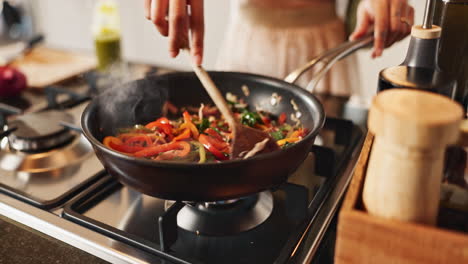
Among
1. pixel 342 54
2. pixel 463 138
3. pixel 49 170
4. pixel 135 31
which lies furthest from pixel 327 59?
pixel 135 31

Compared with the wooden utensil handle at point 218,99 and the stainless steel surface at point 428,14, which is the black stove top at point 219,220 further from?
the stainless steel surface at point 428,14

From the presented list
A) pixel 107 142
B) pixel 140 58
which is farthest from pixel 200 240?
pixel 140 58

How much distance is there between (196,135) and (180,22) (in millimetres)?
227

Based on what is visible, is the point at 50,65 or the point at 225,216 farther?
the point at 50,65

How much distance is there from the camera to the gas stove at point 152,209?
0.70 m

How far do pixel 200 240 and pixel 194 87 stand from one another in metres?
0.43

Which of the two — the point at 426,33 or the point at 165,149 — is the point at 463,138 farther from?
the point at 165,149

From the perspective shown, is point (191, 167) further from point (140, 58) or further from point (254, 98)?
point (140, 58)

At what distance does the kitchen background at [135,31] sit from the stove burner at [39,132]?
123 cm

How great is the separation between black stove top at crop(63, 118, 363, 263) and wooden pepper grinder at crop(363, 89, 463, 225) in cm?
23

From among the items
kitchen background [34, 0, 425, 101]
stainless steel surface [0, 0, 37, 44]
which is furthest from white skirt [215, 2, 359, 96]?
stainless steel surface [0, 0, 37, 44]

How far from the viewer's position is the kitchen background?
2570mm

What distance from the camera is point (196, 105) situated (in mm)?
1088

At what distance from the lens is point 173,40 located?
2.75 feet
